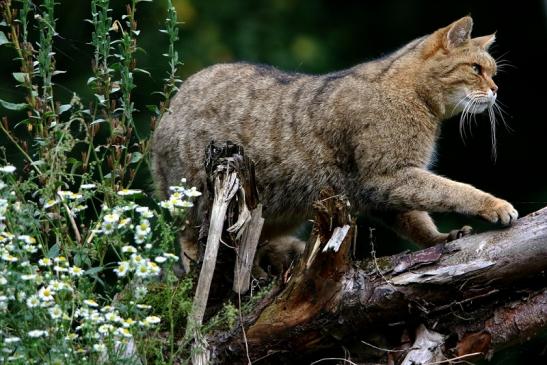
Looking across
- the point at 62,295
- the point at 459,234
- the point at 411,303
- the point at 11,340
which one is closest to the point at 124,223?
the point at 62,295

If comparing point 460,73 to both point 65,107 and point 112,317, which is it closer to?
point 65,107

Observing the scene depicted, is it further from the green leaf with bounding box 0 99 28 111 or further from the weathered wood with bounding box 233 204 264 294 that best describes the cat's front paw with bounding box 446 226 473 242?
the green leaf with bounding box 0 99 28 111

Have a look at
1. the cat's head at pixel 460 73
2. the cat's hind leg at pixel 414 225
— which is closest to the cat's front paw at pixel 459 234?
the cat's hind leg at pixel 414 225

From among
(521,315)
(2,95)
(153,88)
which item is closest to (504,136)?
(153,88)

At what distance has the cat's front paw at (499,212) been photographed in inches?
192

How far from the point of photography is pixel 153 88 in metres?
10.2

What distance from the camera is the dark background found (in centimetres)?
1002

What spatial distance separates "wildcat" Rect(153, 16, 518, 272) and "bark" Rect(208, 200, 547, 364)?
79cm

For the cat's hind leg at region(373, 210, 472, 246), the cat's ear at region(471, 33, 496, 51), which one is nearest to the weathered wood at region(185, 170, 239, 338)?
the cat's hind leg at region(373, 210, 472, 246)

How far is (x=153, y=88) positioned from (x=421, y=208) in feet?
16.9

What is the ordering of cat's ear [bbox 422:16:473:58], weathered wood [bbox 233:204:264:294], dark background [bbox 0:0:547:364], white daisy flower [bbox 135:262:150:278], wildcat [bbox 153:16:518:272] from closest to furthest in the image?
white daisy flower [bbox 135:262:150:278], weathered wood [bbox 233:204:264:294], wildcat [bbox 153:16:518:272], cat's ear [bbox 422:16:473:58], dark background [bbox 0:0:547:364]

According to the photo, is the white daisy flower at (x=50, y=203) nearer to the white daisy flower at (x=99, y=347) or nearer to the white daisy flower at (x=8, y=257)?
the white daisy flower at (x=8, y=257)

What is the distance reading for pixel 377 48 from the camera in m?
11.0

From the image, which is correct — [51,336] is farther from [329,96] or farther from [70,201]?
[329,96]
